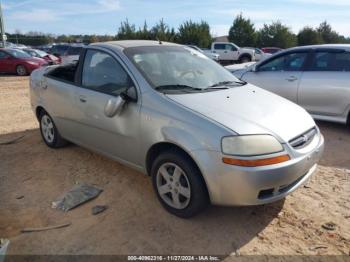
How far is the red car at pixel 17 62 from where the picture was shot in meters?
16.9

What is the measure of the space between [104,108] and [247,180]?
182 centimetres

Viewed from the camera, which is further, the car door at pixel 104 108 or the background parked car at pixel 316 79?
the background parked car at pixel 316 79

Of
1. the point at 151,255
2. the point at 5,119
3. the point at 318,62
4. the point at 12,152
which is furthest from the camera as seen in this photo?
the point at 5,119

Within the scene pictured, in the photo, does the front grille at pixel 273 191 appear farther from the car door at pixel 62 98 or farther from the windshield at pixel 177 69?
the car door at pixel 62 98

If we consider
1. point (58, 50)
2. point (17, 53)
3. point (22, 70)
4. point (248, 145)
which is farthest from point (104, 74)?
point (58, 50)

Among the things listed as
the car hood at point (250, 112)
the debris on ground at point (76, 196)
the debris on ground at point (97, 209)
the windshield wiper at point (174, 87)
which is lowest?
the debris on ground at point (97, 209)

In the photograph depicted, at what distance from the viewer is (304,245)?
2.97m

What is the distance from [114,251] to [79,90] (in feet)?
7.19

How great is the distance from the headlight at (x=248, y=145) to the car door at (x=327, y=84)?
361cm

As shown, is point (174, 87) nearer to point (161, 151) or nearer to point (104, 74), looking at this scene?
point (161, 151)

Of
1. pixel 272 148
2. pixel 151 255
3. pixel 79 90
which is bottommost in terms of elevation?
pixel 151 255

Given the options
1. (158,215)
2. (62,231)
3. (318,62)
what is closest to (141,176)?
(158,215)

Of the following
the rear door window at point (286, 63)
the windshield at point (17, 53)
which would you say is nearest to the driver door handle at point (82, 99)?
the rear door window at point (286, 63)

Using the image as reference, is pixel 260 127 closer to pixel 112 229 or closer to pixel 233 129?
pixel 233 129
